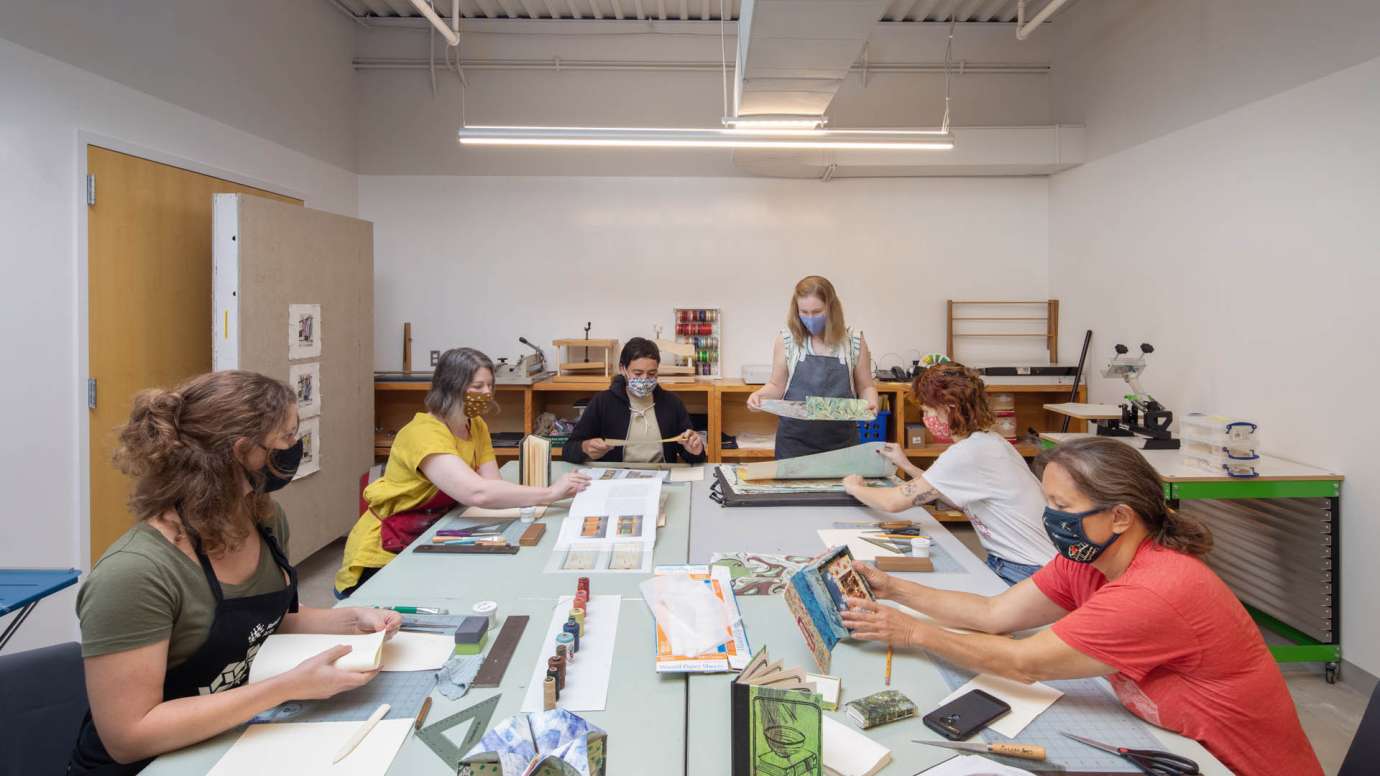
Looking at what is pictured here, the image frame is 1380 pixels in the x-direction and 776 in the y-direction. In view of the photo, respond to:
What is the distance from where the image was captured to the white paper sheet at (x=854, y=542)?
6.72 ft

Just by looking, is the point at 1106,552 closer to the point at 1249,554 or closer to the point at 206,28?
the point at 1249,554

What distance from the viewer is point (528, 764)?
84 cm

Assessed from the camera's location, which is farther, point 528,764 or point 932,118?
point 932,118

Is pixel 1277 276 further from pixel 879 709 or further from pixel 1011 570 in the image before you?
pixel 879 709

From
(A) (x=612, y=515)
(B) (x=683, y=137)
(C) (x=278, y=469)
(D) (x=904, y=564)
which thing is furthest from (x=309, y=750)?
(B) (x=683, y=137)

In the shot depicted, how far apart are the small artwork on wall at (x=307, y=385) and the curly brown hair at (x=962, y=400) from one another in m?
3.14

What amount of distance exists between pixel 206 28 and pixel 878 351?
14.6 ft

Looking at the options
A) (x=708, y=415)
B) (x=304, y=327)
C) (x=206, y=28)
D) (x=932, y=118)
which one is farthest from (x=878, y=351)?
(x=206, y=28)

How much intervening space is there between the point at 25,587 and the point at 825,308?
2854 mm

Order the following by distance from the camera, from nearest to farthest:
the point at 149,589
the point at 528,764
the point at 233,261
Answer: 1. the point at 528,764
2. the point at 149,589
3. the point at 233,261

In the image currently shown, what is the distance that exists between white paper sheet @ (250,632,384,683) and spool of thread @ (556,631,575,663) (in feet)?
1.11

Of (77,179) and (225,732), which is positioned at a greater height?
(77,179)

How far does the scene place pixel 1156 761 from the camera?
1.09 meters

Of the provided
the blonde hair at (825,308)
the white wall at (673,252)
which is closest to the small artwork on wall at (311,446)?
the white wall at (673,252)
